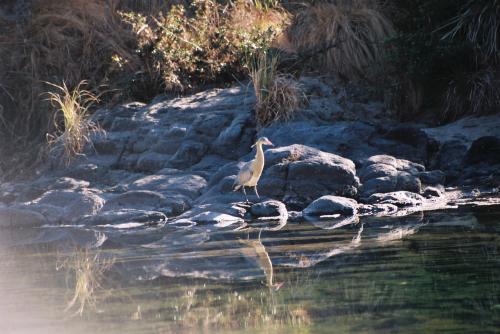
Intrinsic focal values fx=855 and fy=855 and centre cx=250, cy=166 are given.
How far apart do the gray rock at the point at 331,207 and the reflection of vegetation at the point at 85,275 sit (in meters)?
2.97

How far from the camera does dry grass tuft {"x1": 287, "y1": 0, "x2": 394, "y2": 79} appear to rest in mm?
14945

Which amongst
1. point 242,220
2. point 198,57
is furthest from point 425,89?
point 242,220

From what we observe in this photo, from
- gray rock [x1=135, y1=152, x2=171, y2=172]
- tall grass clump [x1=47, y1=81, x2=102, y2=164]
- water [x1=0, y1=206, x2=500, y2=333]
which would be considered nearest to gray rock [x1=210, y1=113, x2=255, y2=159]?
gray rock [x1=135, y1=152, x2=171, y2=172]

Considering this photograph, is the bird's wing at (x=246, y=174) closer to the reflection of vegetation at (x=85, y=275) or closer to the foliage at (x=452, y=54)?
the reflection of vegetation at (x=85, y=275)

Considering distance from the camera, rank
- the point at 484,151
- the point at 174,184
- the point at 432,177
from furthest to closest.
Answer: the point at 484,151 → the point at 174,184 → the point at 432,177

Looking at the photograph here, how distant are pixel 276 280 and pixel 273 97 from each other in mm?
7538

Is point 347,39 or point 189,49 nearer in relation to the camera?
point 347,39

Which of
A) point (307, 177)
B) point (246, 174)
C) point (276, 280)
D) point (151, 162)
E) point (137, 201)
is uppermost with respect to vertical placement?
Result: point (276, 280)

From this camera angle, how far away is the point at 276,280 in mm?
6172

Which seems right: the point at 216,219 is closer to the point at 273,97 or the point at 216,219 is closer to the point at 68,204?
the point at 68,204

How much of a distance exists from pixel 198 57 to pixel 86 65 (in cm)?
235

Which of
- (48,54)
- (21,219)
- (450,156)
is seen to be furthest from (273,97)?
(48,54)

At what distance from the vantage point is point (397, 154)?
1220 cm

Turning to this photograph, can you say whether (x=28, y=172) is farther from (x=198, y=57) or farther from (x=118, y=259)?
(x=118, y=259)
